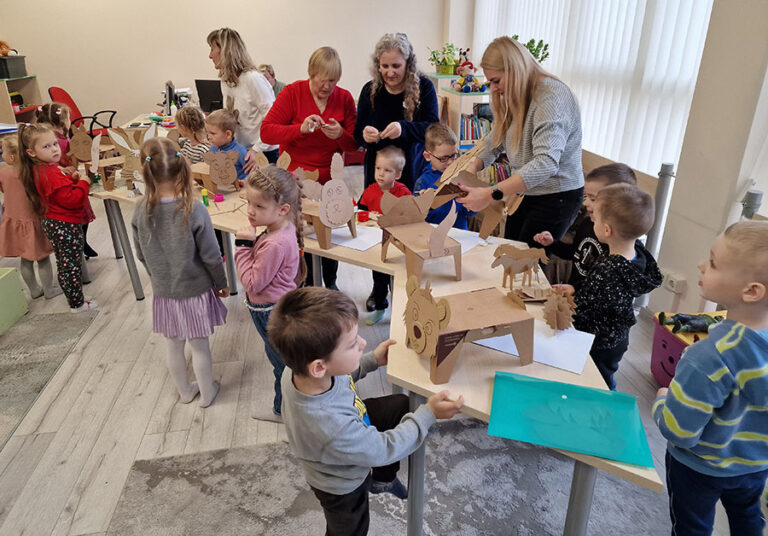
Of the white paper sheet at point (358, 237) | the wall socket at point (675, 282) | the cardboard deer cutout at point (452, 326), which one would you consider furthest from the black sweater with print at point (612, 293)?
the wall socket at point (675, 282)

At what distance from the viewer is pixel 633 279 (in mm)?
1554

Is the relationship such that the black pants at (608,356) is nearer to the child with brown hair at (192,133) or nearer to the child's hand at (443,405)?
the child's hand at (443,405)

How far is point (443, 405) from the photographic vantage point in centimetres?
122

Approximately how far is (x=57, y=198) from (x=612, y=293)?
2.91m

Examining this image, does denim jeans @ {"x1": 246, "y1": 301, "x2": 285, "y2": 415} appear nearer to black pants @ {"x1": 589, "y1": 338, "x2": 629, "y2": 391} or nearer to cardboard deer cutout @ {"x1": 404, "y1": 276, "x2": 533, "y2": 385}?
cardboard deer cutout @ {"x1": 404, "y1": 276, "x2": 533, "y2": 385}

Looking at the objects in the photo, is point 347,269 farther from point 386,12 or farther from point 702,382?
point 386,12

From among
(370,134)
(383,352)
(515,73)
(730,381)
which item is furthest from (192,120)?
(730,381)

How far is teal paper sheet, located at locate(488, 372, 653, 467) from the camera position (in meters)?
1.09

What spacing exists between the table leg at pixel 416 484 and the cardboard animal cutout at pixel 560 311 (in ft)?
1.49

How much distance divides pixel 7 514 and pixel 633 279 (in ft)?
7.59

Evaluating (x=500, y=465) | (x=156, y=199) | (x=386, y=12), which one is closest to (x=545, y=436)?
(x=500, y=465)

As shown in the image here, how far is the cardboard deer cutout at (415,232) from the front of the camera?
1729 mm

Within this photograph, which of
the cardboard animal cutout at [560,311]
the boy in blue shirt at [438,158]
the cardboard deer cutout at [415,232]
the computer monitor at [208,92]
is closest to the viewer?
the cardboard animal cutout at [560,311]

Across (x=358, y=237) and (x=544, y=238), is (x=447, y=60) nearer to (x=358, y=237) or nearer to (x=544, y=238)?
(x=358, y=237)
